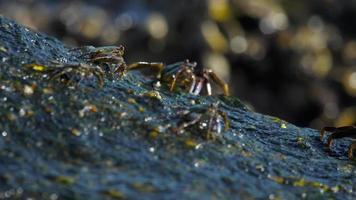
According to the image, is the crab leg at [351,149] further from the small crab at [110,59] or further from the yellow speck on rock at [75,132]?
the yellow speck on rock at [75,132]

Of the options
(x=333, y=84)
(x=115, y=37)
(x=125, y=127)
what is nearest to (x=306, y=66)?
(x=333, y=84)

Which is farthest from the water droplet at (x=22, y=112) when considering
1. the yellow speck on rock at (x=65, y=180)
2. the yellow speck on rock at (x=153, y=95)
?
the yellow speck on rock at (x=153, y=95)

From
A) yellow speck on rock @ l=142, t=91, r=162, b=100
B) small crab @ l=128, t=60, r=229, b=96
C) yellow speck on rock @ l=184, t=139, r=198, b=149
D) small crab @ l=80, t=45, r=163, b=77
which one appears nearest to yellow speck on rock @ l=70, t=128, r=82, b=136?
yellow speck on rock @ l=184, t=139, r=198, b=149

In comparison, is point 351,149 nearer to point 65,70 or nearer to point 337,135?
point 337,135

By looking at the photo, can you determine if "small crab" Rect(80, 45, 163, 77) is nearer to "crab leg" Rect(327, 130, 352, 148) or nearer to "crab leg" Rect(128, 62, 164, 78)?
"crab leg" Rect(128, 62, 164, 78)

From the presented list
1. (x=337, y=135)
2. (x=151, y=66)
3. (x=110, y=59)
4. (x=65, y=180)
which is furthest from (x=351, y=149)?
(x=65, y=180)

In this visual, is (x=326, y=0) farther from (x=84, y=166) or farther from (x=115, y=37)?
(x=84, y=166)
